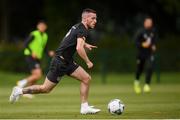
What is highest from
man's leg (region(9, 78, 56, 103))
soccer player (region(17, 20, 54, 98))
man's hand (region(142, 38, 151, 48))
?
man's hand (region(142, 38, 151, 48))

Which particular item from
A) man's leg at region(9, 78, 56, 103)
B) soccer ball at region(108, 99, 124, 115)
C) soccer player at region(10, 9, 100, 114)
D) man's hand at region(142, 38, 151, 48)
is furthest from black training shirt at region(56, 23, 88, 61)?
man's hand at region(142, 38, 151, 48)

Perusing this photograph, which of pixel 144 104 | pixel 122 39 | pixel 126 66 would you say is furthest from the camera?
pixel 122 39

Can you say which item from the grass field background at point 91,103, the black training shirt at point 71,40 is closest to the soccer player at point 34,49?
the grass field background at point 91,103

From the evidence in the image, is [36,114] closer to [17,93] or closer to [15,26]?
[17,93]

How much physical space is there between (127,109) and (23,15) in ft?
149

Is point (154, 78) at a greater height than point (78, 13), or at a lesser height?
lesser

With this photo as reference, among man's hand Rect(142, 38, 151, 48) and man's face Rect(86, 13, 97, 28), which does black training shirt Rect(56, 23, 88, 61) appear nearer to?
man's face Rect(86, 13, 97, 28)

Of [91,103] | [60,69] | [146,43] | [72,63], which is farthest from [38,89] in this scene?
[146,43]

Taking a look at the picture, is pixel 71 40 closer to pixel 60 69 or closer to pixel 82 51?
pixel 82 51

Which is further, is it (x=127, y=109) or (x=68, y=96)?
(x=68, y=96)

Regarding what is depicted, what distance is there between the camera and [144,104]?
71.9 ft

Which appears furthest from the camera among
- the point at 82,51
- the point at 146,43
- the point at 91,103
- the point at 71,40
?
the point at 146,43

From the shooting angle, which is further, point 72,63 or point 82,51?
point 72,63

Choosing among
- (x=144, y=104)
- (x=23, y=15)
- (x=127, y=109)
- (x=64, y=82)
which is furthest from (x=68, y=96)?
(x=23, y=15)
